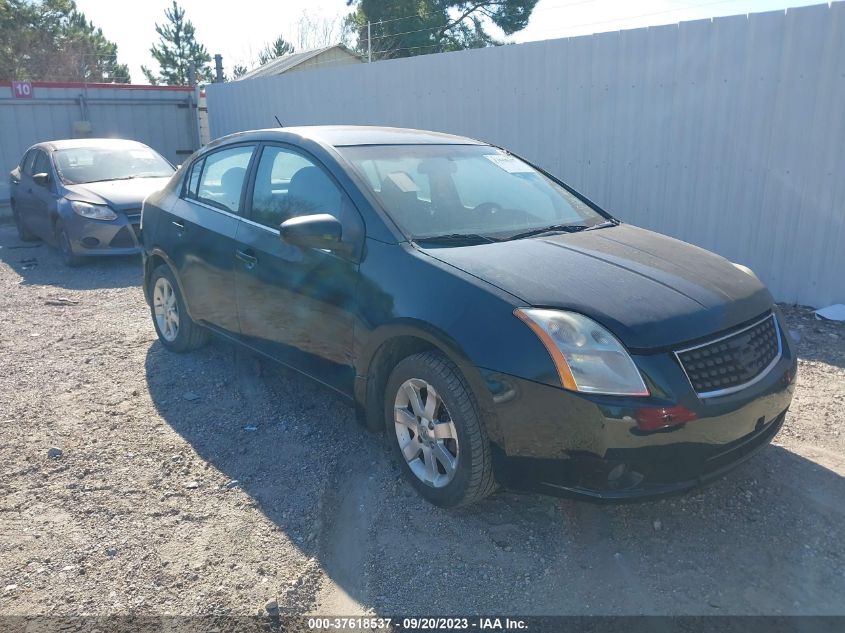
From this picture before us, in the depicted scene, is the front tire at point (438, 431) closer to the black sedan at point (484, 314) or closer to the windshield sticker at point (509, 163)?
the black sedan at point (484, 314)

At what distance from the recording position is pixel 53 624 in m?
2.72

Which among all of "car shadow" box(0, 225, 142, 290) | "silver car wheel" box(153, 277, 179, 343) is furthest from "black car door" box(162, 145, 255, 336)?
"car shadow" box(0, 225, 142, 290)

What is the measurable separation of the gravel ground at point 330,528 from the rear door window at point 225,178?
1.33 metres

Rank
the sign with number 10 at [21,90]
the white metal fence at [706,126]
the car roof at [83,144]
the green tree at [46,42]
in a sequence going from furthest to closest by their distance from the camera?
the green tree at [46,42]
the sign with number 10 at [21,90]
the car roof at [83,144]
the white metal fence at [706,126]

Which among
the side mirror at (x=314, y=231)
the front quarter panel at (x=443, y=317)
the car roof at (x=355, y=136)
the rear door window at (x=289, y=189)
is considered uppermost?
the car roof at (x=355, y=136)

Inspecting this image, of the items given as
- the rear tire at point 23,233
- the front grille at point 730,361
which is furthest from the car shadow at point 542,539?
the rear tire at point 23,233

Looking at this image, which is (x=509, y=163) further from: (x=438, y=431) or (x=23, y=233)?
(x=23, y=233)

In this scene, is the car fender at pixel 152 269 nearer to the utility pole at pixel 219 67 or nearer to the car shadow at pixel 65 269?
the car shadow at pixel 65 269

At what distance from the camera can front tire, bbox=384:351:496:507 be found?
306 centimetres

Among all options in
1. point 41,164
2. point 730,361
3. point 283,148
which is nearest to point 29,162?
point 41,164

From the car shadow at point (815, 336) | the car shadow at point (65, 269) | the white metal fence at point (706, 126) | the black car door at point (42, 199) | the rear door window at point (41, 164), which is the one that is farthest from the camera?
the rear door window at point (41, 164)

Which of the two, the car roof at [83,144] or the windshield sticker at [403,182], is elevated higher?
the car roof at [83,144]

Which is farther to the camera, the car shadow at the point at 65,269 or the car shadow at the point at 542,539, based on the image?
the car shadow at the point at 65,269

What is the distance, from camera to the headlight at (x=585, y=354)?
2.79 m
